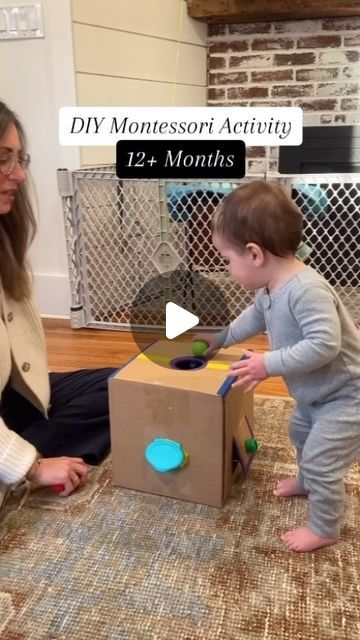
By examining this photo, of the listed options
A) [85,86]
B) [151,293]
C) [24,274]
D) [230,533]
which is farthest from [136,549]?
[85,86]

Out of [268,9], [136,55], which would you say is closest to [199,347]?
[136,55]

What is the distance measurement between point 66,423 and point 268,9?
182cm

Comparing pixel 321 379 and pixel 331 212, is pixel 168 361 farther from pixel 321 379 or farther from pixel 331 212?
pixel 331 212

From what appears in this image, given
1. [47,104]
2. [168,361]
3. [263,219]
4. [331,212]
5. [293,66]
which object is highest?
[293,66]

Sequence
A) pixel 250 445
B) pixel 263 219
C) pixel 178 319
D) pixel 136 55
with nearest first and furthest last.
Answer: pixel 263 219 < pixel 250 445 < pixel 178 319 < pixel 136 55

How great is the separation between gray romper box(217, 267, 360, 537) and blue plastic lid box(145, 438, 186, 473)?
205mm

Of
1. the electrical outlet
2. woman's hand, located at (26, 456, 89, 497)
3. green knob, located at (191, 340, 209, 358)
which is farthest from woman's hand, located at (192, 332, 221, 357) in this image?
the electrical outlet

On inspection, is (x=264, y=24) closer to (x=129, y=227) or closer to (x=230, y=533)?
(x=129, y=227)

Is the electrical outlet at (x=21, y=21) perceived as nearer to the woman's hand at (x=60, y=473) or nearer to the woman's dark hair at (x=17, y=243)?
the woman's dark hair at (x=17, y=243)

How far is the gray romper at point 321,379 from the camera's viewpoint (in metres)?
0.79

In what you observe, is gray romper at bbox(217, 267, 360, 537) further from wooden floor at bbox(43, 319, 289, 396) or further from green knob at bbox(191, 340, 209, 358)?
wooden floor at bbox(43, 319, 289, 396)

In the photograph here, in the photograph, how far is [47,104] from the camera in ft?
6.11

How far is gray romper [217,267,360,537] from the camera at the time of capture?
2.61ft

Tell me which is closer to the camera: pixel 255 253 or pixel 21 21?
pixel 255 253
